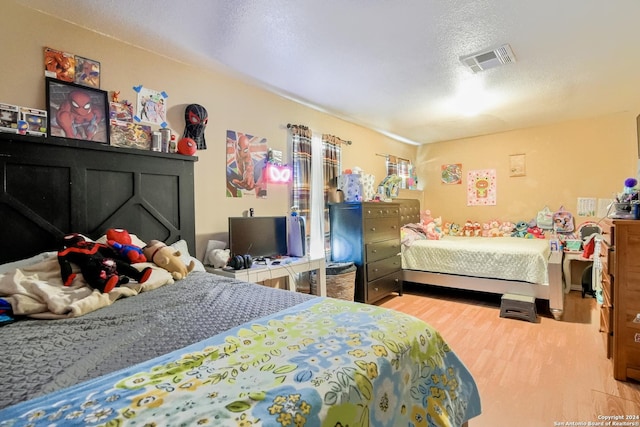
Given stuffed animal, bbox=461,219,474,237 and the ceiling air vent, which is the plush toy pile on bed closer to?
stuffed animal, bbox=461,219,474,237

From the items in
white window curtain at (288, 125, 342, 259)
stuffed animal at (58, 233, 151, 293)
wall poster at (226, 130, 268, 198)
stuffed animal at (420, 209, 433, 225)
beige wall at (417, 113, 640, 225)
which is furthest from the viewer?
stuffed animal at (420, 209, 433, 225)

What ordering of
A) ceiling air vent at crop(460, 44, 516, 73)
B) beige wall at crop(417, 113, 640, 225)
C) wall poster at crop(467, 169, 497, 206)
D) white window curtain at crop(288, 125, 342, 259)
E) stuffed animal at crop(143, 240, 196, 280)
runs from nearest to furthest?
stuffed animal at crop(143, 240, 196, 280) → ceiling air vent at crop(460, 44, 516, 73) → white window curtain at crop(288, 125, 342, 259) → beige wall at crop(417, 113, 640, 225) → wall poster at crop(467, 169, 497, 206)

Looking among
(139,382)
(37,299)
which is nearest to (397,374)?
(139,382)

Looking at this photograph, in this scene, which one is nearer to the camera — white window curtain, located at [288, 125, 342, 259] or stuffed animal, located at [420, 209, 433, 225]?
white window curtain, located at [288, 125, 342, 259]

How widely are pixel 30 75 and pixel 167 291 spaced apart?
155cm

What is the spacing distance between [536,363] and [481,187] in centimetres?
347

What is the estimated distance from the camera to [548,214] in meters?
4.52

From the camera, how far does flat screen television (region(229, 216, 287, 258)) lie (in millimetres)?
2645

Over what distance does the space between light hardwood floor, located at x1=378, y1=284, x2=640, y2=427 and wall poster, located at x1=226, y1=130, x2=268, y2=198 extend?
6.98 feet

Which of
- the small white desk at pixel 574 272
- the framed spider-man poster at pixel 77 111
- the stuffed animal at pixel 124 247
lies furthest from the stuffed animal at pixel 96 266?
the small white desk at pixel 574 272

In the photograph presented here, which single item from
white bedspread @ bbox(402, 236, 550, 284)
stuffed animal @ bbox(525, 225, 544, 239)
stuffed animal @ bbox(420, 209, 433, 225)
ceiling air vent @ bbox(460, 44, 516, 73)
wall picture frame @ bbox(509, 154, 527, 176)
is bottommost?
white bedspread @ bbox(402, 236, 550, 284)

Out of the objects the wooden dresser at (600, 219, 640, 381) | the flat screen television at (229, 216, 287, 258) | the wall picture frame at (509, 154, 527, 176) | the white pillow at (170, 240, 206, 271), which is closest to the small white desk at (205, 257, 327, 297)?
the flat screen television at (229, 216, 287, 258)

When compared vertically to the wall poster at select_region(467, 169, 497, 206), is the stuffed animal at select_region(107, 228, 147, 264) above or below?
below

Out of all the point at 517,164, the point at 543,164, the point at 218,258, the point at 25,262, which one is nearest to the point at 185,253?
the point at 218,258
